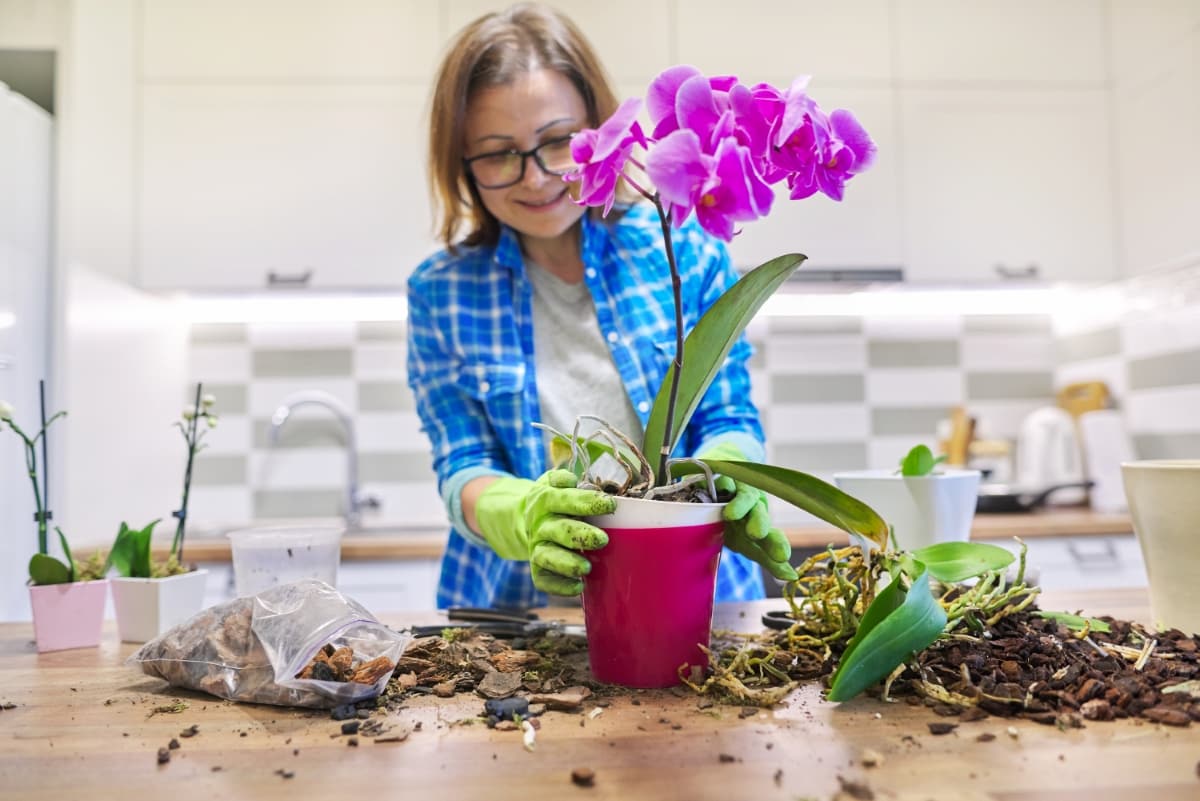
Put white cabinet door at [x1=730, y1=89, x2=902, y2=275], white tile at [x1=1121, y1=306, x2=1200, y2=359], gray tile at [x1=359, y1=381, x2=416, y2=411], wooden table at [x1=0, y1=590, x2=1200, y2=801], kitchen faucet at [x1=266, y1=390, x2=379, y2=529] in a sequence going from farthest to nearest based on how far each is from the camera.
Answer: gray tile at [x1=359, y1=381, x2=416, y2=411], kitchen faucet at [x1=266, y1=390, x2=379, y2=529], white cabinet door at [x1=730, y1=89, x2=902, y2=275], white tile at [x1=1121, y1=306, x2=1200, y2=359], wooden table at [x1=0, y1=590, x2=1200, y2=801]

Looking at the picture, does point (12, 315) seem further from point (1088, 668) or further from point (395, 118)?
point (1088, 668)

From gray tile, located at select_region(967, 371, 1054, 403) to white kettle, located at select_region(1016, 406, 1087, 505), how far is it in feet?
0.64

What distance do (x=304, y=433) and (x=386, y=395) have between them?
0.27 m

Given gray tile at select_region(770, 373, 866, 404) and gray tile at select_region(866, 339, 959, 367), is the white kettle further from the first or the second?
gray tile at select_region(770, 373, 866, 404)

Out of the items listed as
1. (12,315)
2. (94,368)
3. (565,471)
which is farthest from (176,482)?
(565,471)

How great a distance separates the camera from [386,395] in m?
2.62

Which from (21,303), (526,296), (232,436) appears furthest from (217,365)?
(526,296)

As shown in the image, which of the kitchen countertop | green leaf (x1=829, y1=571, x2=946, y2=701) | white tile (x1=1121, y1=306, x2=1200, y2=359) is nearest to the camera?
green leaf (x1=829, y1=571, x2=946, y2=701)

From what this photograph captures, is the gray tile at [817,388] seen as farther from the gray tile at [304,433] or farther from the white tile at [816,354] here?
the gray tile at [304,433]

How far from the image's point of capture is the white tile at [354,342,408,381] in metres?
2.62

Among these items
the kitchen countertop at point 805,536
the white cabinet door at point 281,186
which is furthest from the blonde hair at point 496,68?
the white cabinet door at point 281,186

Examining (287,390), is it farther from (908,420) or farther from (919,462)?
(919,462)

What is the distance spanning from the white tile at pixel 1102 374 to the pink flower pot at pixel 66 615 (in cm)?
267

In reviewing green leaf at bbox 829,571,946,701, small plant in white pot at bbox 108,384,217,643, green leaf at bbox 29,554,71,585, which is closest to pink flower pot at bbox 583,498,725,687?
green leaf at bbox 829,571,946,701
